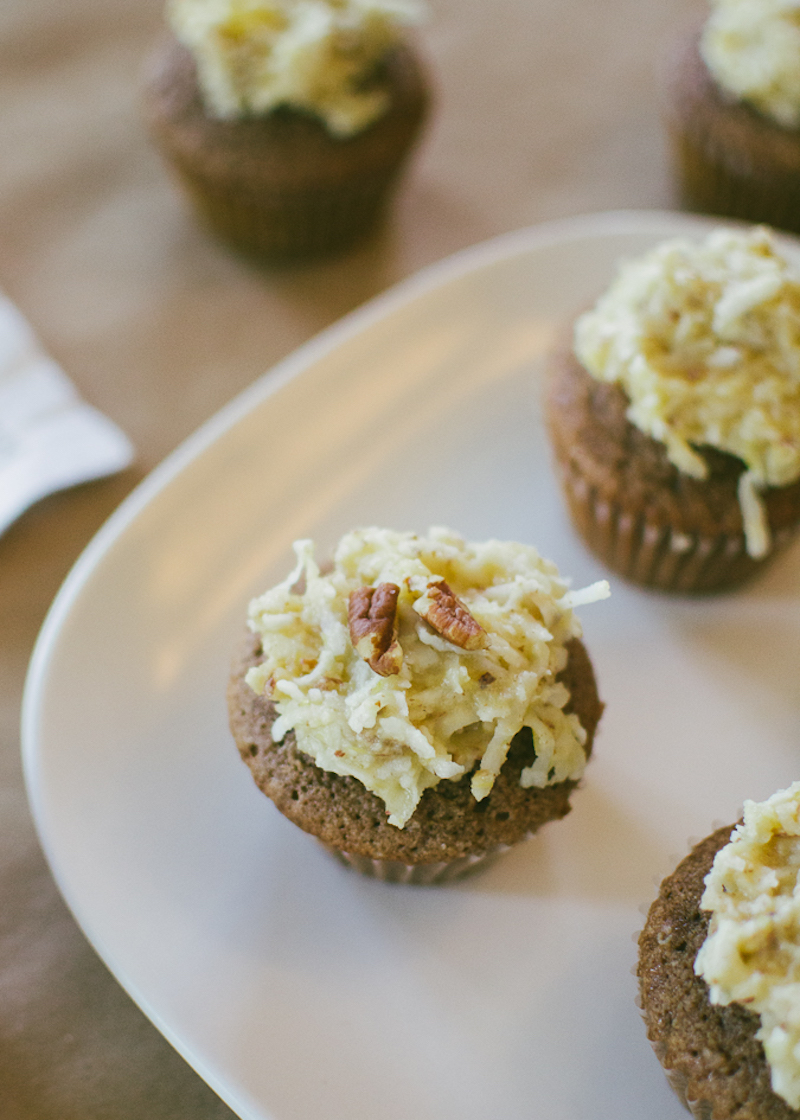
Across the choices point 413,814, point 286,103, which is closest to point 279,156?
point 286,103

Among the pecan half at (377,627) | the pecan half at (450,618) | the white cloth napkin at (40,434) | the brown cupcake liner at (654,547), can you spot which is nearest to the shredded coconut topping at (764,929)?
the pecan half at (450,618)

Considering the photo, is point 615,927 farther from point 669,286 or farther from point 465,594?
point 669,286

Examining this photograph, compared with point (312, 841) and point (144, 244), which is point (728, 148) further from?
point (312, 841)

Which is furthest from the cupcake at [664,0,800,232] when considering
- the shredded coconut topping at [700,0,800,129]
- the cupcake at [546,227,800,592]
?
the cupcake at [546,227,800,592]

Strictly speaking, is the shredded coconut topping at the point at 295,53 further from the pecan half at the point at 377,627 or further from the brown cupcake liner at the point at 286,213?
the pecan half at the point at 377,627

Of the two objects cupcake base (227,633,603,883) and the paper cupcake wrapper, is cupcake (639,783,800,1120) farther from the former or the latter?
the paper cupcake wrapper

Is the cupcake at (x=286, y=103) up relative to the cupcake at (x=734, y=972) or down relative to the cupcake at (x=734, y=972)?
up

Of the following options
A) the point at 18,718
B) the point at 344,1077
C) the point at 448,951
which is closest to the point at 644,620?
the point at 448,951
